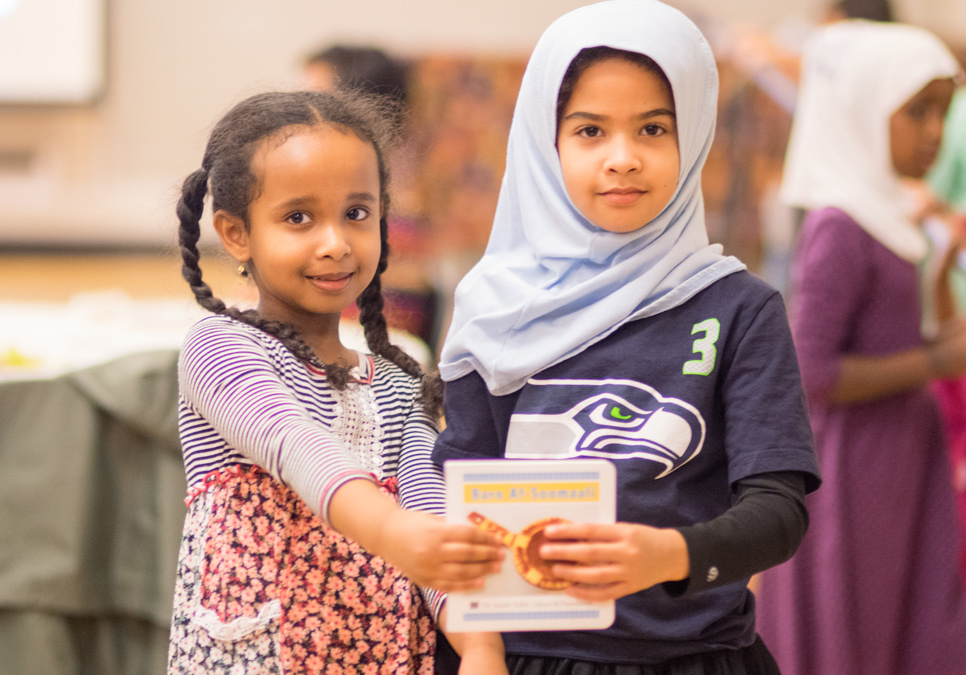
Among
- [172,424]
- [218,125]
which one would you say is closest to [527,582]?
[218,125]

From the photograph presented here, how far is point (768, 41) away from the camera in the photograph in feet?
18.5

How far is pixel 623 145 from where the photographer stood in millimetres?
1065

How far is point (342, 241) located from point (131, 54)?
564cm

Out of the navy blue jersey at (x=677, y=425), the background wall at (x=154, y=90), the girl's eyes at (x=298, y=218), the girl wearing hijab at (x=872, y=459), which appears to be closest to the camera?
the navy blue jersey at (x=677, y=425)

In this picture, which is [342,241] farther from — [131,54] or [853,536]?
[131,54]

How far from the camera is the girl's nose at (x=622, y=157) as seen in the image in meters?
1.05

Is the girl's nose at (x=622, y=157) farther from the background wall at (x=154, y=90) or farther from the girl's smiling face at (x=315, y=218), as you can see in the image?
the background wall at (x=154, y=90)

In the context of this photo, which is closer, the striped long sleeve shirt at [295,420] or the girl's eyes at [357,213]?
the striped long sleeve shirt at [295,420]

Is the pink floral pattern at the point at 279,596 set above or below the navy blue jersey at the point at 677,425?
below

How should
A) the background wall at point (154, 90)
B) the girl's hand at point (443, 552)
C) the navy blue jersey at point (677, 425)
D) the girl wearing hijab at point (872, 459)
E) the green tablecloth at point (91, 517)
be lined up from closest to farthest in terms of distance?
the girl's hand at point (443, 552), the navy blue jersey at point (677, 425), the green tablecloth at point (91, 517), the girl wearing hijab at point (872, 459), the background wall at point (154, 90)

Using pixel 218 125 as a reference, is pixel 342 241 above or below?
below

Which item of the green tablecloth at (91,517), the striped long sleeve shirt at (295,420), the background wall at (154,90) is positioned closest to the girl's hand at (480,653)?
the striped long sleeve shirt at (295,420)

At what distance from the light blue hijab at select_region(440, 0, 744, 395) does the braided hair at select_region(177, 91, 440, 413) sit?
0.13m

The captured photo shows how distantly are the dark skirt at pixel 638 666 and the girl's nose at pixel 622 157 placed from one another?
0.51 m
